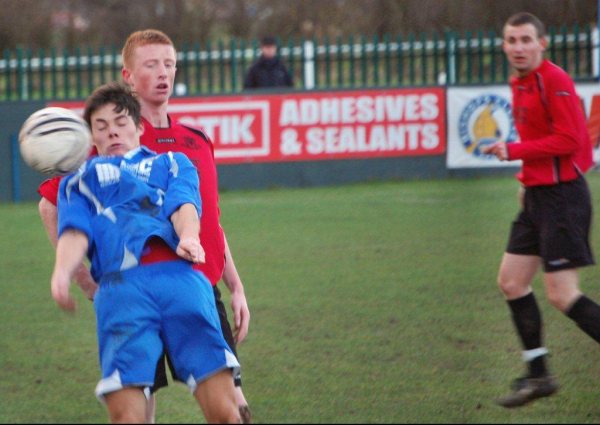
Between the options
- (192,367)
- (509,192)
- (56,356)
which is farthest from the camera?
(509,192)

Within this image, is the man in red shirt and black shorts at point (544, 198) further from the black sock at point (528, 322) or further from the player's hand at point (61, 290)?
the player's hand at point (61, 290)

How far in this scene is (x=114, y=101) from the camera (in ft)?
13.7

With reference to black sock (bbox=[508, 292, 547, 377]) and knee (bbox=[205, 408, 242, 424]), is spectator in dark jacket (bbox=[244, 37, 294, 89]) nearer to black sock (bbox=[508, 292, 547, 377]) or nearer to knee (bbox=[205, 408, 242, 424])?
black sock (bbox=[508, 292, 547, 377])

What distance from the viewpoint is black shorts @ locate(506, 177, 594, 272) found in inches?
236

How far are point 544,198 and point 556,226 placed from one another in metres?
0.18

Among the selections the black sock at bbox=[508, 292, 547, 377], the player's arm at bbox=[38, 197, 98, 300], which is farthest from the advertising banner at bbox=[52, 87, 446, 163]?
the player's arm at bbox=[38, 197, 98, 300]

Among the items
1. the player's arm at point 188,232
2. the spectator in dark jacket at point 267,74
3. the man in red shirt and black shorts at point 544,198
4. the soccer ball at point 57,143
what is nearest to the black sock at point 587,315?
the man in red shirt and black shorts at point 544,198

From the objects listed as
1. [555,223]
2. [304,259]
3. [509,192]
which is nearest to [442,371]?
[555,223]

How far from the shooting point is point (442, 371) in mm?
6391

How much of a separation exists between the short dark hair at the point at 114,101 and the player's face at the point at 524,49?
251cm

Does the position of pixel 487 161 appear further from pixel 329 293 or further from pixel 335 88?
pixel 329 293

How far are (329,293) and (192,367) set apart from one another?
15.8ft

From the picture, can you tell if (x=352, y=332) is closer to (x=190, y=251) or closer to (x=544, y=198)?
(x=544, y=198)

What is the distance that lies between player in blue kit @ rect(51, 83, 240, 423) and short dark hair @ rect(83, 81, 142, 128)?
0.8 inches
